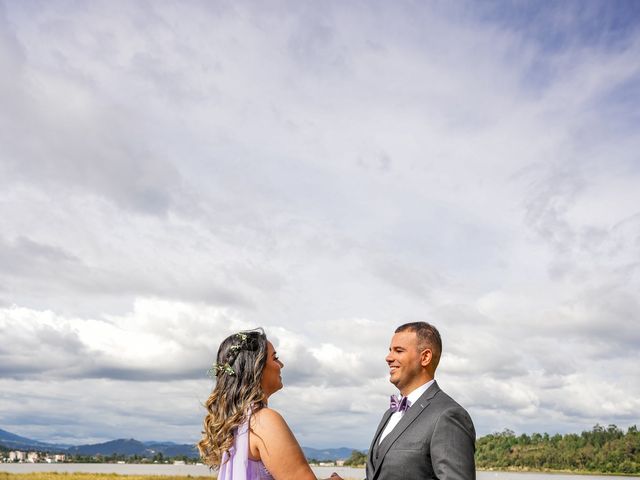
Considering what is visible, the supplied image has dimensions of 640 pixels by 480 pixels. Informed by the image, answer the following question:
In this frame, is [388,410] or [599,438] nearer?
[388,410]

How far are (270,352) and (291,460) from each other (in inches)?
33.8

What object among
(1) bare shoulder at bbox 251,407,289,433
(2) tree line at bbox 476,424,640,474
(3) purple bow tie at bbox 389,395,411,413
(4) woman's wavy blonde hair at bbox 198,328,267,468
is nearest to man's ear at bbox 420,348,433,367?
(3) purple bow tie at bbox 389,395,411,413

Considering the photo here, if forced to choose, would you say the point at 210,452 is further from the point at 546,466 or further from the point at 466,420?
the point at 546,466

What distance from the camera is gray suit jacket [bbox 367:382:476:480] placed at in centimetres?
626

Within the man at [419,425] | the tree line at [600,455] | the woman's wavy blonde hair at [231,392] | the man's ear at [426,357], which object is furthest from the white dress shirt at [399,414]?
the tree line at [600,455]

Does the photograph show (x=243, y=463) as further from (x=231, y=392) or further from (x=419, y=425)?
(x=419, y=425)

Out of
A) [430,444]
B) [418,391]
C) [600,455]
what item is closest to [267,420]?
[430,444]

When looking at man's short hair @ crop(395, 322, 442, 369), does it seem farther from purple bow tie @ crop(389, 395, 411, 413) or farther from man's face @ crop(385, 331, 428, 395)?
purple bow tie @ crop(389, 395, 411, 413)

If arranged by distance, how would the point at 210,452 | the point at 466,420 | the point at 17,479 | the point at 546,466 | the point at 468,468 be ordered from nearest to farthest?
the point at 210,452 → the point at 468,468 → the point at 466,420 → the point at 17,479 → the point at 546,466

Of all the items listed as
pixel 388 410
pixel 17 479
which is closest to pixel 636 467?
pixel 17 479

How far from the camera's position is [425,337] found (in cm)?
699

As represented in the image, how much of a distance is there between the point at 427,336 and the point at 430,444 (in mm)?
990

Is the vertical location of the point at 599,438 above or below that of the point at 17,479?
above

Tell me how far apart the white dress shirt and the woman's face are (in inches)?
70.6
